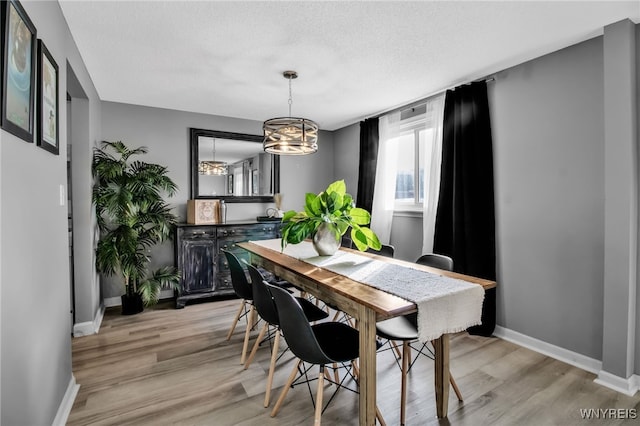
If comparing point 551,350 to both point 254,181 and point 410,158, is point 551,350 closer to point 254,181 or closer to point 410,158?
point 410,158

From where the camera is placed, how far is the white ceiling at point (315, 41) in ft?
6.73

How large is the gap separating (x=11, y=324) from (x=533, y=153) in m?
3.49

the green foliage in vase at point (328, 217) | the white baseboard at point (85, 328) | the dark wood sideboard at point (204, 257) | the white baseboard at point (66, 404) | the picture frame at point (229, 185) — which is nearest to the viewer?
the white baseboard at point (66, 404)

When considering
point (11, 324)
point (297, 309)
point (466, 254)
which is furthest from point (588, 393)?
point (11, 324)

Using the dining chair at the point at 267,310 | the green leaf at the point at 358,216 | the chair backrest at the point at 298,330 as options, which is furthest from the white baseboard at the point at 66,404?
the green leaf at the point at 358,216

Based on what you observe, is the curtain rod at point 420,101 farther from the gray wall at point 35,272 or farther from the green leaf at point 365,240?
the gray wall at point 35,272

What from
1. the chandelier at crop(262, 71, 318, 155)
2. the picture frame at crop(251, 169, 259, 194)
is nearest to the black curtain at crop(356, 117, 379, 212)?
the picture frame at crop(251, 169, 259, 194)

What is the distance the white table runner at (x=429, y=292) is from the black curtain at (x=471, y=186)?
1.30m

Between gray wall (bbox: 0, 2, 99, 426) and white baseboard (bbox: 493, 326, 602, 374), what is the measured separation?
336cm

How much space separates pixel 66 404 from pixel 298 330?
1549mm

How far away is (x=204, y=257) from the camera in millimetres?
4039

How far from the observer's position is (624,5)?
2.03 metres

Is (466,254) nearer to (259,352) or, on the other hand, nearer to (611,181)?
(611,181)

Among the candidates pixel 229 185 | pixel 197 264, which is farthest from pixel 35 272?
pixel 229 185
